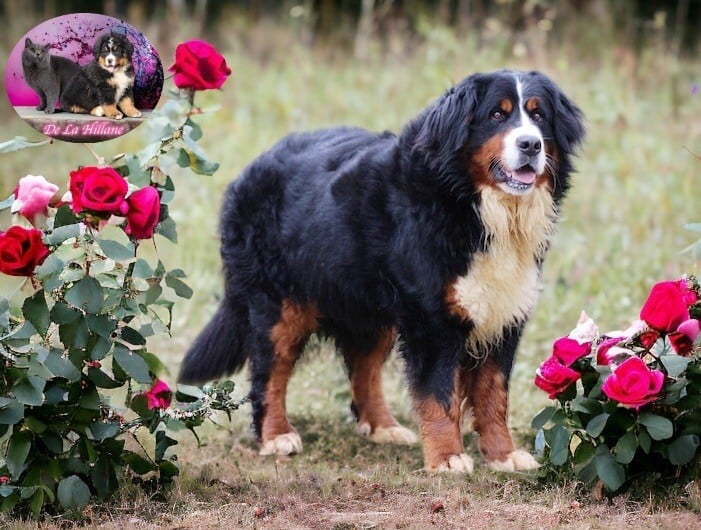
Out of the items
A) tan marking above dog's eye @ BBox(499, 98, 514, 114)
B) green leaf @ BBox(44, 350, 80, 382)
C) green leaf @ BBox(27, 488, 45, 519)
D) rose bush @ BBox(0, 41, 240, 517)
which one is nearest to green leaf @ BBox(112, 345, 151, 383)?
rose bush @ BBox(0, 41, 240, 517)

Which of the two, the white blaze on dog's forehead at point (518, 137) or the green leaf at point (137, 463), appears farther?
the white blaze on dog's forehead at point (518, 137)

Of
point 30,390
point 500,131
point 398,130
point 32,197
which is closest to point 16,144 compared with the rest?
point 32,197

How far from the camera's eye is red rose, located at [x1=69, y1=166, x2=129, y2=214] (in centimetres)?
318

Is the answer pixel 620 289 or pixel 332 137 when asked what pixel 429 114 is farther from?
pixel 620 289

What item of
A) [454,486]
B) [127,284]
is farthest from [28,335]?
[454,486]

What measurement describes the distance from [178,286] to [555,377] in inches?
53.1

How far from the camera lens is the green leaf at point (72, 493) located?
11.3ft

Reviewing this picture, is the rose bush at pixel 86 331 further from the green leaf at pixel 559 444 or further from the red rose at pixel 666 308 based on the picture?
the red rose at pixel 666 308

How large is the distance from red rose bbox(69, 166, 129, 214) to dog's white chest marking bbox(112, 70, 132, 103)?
1.15ft

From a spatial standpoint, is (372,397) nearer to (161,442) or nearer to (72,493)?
(161,442)

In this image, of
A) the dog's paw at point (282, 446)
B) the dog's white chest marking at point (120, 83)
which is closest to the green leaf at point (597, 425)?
the dog's paw at point (282, 446)

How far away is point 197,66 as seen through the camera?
3.63 m

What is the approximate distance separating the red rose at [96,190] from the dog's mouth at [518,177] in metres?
1.51

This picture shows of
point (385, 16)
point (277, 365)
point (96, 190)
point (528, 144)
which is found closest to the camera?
point (96, 190)
